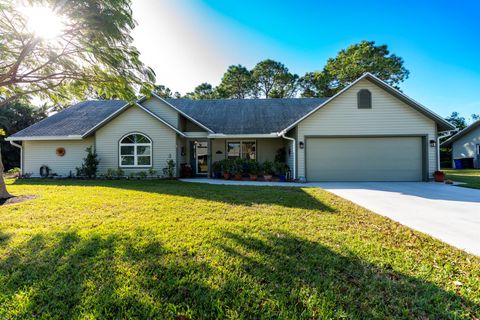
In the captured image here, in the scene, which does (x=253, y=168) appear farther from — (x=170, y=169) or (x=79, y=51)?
(x=79, y=51)

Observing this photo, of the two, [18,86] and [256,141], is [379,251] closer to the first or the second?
[256,141]

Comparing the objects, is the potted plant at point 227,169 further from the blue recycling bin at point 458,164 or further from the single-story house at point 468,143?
the blue recycling bin at point 458,164

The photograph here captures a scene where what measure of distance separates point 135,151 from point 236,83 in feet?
72.8

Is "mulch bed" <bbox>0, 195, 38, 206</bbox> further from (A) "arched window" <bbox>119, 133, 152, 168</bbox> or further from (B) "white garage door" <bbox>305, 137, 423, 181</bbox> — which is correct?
(B) "white garage door" <bbox>305, 137, 423, 181</bbox>

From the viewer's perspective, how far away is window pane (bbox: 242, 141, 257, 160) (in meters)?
14.2

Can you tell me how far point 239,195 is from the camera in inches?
293

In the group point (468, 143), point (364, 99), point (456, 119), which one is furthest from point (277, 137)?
point (456, 119)

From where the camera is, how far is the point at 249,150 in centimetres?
1423

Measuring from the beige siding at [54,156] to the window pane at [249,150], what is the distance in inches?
358

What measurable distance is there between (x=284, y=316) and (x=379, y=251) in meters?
2.12

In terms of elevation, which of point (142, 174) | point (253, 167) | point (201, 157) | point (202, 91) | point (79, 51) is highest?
point (202, 91)

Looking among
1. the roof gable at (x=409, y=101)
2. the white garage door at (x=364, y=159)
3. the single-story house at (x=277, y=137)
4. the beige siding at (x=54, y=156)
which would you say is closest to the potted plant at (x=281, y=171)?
the single-story house at (x=277, y=137)

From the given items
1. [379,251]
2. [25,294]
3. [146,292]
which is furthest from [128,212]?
[379,251]

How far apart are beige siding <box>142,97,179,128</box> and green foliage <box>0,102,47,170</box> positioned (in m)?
18.3
